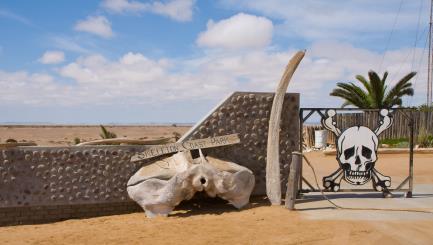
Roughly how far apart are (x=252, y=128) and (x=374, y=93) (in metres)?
18.4

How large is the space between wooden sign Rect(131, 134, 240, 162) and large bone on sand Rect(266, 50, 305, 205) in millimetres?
777

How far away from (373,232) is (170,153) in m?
4.39

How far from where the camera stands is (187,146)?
32.6 feet

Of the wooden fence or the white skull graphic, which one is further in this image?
the wooden fence

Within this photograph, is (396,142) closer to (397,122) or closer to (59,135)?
(397,122)

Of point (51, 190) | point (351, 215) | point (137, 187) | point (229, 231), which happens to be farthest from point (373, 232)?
point (51, 190)

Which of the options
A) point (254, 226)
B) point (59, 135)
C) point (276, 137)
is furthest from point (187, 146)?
point (59, 135)

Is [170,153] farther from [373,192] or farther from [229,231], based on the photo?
[373,192]

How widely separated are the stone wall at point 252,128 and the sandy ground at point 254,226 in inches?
35.5

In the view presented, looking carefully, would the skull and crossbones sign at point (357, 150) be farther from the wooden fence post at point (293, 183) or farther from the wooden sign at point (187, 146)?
the wooden sign at point (187, 146)

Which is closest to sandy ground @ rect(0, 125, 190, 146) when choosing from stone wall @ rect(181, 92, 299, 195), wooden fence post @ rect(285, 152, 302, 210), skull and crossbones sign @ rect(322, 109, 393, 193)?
stone wall @ rect(181, 92, 299, 195)

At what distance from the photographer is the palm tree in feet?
88.0

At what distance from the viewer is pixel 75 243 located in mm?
7512

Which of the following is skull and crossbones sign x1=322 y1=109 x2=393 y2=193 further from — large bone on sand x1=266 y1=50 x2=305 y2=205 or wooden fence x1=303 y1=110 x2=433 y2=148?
wooden fence x1=303 y1=110 x2=433 y2=148
